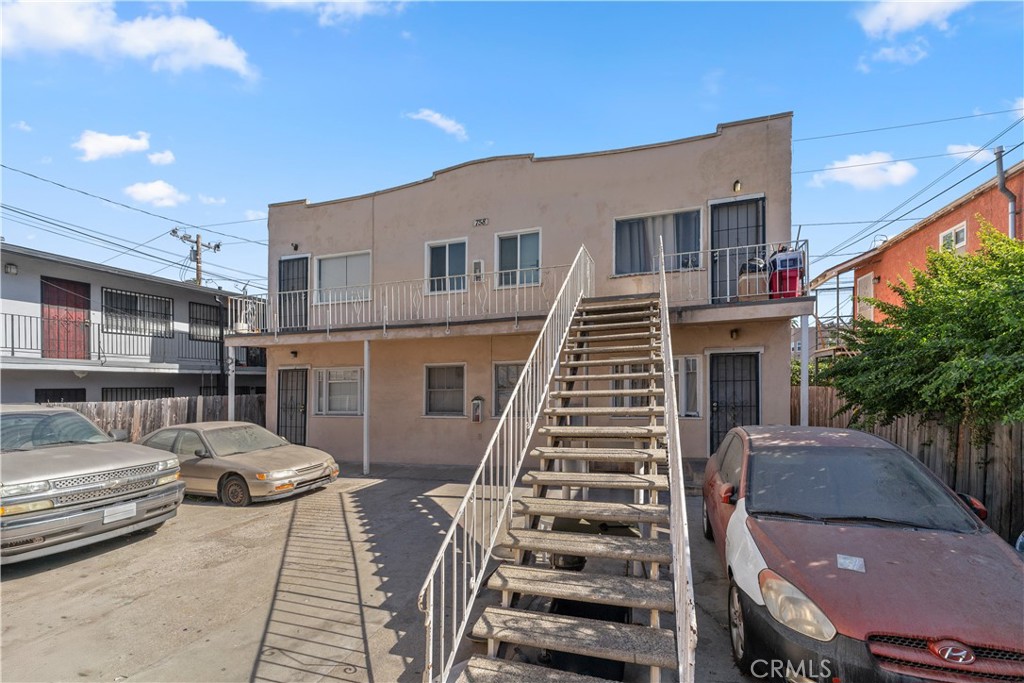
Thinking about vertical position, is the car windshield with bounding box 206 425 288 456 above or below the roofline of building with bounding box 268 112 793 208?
below

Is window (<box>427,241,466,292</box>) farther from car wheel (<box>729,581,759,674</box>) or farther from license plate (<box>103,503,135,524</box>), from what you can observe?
car wheel (<box>729,581,759,674</box>)

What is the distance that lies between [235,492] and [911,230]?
1832 centimetres

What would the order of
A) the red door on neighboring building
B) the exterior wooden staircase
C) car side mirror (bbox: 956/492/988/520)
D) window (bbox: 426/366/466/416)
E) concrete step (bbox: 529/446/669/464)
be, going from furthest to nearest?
the red door on neighboring building < window (bbox: 426/366/466/416) < concrete step (bbox: 529/446/669/464) < car side mirror (bbox: 956/492/988/520) < the exterior wooden staircase

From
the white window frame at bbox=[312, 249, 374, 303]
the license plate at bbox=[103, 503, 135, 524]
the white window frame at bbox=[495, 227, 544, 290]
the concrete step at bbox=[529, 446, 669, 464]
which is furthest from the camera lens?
the white window frame at bbox=[312, 249, 374, 303]

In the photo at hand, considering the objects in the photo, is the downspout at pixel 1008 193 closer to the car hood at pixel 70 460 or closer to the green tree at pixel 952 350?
the green tree at pixel 952 350

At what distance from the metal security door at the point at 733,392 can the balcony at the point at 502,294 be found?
3.71 ft

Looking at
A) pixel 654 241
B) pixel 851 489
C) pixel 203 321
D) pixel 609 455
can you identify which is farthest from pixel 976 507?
pixel 203 321

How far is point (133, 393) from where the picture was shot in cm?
1426

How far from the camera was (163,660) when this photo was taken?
3461 millimetres

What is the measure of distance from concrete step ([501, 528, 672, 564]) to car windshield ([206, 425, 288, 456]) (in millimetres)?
6149

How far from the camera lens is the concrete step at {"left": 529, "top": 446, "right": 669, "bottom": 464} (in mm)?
4332

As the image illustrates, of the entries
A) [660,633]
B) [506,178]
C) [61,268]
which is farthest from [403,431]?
[61,268]

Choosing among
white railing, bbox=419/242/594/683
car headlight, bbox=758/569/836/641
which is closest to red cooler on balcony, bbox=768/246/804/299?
white railing, bbox=419/242/594/683

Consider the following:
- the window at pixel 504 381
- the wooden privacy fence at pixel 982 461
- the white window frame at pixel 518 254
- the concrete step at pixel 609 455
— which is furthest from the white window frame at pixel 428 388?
the wooden privacy fence at pixel 982 461
